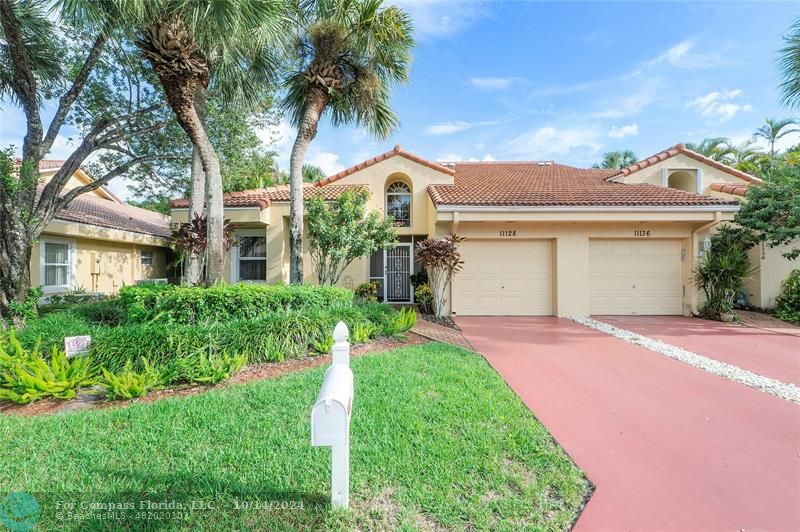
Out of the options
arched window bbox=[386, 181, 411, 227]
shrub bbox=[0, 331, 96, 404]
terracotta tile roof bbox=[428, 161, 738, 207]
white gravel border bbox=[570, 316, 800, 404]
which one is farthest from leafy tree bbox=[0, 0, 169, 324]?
white gravel border bbox=[570, 316, 800, 404]

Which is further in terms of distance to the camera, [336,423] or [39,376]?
[39,376]

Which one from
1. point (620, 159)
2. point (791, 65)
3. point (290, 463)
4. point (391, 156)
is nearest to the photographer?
point (290, 463)

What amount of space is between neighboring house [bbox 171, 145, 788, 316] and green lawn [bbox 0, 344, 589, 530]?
716 cm

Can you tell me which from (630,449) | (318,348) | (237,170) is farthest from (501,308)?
(237,170)

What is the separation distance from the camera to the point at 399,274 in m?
13.4

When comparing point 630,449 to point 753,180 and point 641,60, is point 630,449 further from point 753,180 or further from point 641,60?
point 753,180

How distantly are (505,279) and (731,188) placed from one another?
9.73 meters

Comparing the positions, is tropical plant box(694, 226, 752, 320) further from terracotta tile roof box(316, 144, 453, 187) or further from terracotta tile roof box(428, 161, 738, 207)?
terracotta tile roof box(316, 144, 453, 187)

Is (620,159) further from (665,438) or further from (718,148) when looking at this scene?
(665,438)

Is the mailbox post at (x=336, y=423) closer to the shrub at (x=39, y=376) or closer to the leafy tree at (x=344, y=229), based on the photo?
the shrub at (x=39, y=376)

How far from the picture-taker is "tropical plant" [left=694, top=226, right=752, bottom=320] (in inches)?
392

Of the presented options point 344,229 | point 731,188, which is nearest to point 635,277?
point 731,188

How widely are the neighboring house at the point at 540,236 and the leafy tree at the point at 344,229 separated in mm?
1959

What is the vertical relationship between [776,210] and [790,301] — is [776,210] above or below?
above
